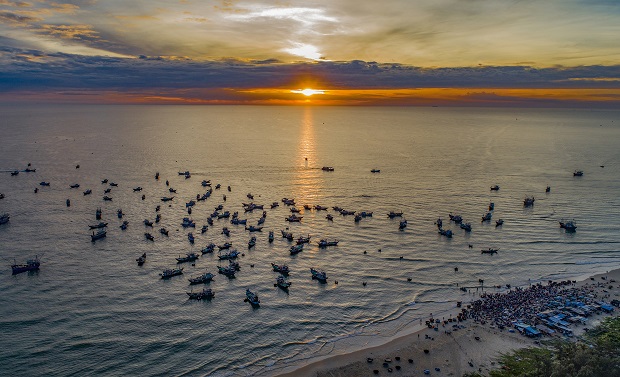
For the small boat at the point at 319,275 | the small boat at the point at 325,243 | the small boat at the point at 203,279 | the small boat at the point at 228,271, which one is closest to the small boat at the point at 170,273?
the small boat at the point at 203,279

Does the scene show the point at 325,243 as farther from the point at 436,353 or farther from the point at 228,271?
the point at 436,353

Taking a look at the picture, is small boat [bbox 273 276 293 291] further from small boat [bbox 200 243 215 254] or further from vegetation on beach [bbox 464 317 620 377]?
vegetation on beach [bbox 464 317 620 377]

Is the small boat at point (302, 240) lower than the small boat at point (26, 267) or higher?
higher

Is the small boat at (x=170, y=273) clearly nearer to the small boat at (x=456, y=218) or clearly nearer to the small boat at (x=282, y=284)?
the small boat at (x=282, y=284)

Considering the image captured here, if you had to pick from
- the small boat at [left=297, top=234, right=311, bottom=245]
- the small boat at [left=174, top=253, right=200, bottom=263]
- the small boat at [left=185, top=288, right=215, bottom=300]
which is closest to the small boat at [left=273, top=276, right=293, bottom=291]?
the small boat at [left=185, top=288, right=215, bottom=300]

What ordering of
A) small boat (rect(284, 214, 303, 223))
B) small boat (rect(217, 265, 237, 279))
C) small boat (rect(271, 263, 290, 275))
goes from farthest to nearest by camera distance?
small boat (rect(284, 214, 303, 223)) → small boat (rect(271, 263, 290, 275)) → small boat (rect(217, 265, 237, 279))
